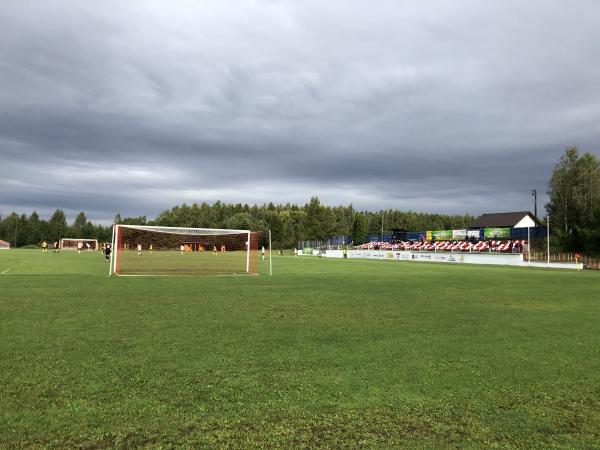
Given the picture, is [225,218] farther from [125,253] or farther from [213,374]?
[213,374]

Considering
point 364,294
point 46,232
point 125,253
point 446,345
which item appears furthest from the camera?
point 46,232

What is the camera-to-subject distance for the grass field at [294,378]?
4.28m

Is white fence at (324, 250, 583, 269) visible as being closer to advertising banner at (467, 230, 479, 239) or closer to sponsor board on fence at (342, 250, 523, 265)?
sponsor board on fence at (342, 250, 523, 265)

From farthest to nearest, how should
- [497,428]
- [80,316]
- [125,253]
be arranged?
[125,253] < [80,316] < [497,428]

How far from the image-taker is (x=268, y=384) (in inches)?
222

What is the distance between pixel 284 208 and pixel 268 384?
159 m

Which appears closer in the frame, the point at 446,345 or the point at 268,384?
the point at 268,384

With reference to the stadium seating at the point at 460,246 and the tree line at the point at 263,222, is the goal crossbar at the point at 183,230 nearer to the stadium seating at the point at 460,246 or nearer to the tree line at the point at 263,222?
the stadium seating at the point at 460,246

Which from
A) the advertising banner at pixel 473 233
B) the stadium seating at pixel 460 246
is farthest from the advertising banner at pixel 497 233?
the stadium seating at pixel 460 246

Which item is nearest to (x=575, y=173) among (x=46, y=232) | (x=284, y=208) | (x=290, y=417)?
(x=290, y=417)

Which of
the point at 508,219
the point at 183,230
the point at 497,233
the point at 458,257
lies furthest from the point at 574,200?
the point at 183,230

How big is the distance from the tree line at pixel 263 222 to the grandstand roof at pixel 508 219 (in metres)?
25.8

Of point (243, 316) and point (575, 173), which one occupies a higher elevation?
point (575, 173)

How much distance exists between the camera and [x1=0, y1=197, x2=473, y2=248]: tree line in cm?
10482
